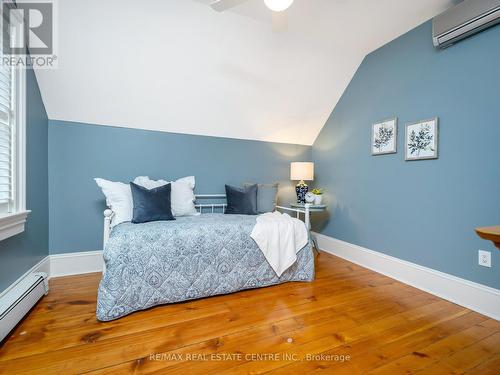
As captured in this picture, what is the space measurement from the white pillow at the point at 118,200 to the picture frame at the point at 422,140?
2.64m

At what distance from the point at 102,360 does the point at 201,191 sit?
1.88 meters

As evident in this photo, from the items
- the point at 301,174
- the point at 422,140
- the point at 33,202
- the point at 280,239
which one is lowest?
the point at 280,239

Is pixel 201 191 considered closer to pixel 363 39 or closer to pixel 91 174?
pixel 91 174

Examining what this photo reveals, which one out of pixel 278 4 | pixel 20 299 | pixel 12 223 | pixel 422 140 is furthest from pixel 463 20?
pixel 20 299

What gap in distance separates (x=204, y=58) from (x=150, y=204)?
1.45 m

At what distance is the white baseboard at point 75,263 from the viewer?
227 cm

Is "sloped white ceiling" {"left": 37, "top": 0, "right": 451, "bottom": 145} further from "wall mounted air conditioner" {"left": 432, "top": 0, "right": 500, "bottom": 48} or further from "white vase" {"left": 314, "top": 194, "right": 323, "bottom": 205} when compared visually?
"white vase" {"left": 314, "top": 194, "right": 323, "bottom": 205}

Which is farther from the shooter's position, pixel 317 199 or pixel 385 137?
pixel 317 199

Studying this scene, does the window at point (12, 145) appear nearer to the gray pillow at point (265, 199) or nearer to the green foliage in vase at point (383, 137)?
the gray pillow at point (265, 199)

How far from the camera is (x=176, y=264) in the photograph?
179 centimetres

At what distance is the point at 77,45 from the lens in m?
1.92

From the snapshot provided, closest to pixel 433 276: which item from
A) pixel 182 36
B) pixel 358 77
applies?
pixel 358 77

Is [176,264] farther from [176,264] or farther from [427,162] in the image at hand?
[427,162]

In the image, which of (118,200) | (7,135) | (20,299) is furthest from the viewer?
(118,200)
